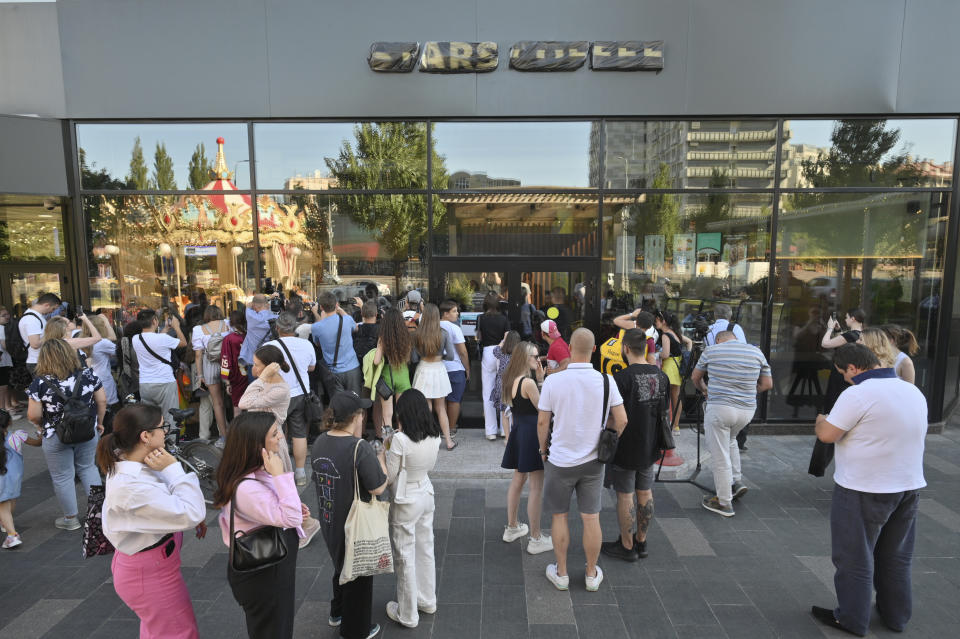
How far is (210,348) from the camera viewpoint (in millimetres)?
6156

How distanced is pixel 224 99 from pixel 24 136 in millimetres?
Result: 2811

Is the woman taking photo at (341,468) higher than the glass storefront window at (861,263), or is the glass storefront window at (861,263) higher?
the glass storefront window at (861,263)

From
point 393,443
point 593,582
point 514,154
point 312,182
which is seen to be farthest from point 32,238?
point 593,582

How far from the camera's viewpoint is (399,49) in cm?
700

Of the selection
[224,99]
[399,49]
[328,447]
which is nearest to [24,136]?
[224,99]

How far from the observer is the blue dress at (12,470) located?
13.6ft

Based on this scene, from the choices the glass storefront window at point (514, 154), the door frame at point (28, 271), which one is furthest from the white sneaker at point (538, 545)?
the door frame at point (28, 271)

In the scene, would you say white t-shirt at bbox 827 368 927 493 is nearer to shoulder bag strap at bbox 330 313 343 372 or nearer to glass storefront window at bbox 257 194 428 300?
shoulder bag strap at bbox 330 313 343 372

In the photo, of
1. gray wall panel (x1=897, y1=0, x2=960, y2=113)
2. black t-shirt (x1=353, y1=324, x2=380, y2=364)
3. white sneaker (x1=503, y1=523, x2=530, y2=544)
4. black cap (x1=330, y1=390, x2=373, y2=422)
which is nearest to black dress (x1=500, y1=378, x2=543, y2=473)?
white sneaker (x1=503, y1=523, x2=530, y2=544)

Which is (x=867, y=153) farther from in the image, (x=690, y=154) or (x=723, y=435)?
(x=723, y=435)

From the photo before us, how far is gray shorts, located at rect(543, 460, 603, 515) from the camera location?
3590 millimetres

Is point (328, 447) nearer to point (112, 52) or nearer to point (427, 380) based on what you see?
point (427, 380)

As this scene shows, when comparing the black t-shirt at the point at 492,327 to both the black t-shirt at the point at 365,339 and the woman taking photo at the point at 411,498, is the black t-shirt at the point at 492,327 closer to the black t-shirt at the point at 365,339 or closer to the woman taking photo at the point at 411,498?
the black t-shirt at the point at 365,339

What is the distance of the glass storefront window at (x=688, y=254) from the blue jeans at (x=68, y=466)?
634 cm
